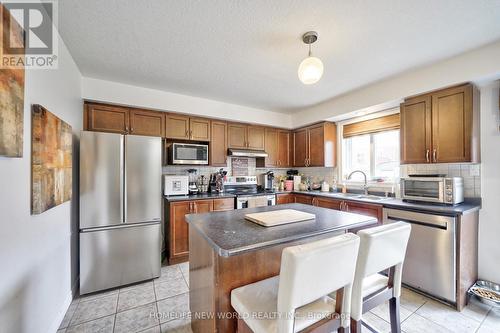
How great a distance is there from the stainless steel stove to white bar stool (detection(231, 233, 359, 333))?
2.23 meters

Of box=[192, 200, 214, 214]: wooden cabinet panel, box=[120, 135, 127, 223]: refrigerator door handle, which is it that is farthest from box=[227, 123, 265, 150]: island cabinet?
box=[120, 135, 127, 223]: refrigerator door handle

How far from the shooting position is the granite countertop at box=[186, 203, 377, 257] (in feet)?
3.53

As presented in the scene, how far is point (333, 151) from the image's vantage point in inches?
151

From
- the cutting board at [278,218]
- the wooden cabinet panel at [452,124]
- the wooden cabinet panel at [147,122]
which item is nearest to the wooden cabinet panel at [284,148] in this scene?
the wooden cabinet panel at [147,122]

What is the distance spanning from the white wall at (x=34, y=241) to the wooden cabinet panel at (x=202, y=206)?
4.50ft

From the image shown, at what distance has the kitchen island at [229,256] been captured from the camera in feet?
3.74

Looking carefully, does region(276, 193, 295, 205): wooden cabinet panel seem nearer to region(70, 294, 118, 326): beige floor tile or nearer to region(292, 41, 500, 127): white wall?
region(292, 41, 500, 127): white wall

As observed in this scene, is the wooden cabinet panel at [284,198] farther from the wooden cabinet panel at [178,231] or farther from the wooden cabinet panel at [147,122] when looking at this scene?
the wooden cabinet panel at [147,122]

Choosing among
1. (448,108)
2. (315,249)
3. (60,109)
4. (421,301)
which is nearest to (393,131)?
(448,108)

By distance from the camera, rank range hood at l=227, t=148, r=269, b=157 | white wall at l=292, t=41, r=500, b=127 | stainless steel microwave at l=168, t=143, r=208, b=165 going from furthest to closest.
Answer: range hood at l=227, t=148, r=269, b=157, stainless steel microwave at l=168, t=143, r=208, b=165, white wall at l=292, t=41, r=500, b=127

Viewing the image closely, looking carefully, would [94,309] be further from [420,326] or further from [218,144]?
[420,326]

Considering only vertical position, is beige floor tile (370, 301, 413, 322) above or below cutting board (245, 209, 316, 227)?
below

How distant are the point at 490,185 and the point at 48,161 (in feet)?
13.5

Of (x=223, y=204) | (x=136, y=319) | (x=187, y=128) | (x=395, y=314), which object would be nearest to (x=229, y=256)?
(x=395, y=314)
